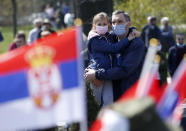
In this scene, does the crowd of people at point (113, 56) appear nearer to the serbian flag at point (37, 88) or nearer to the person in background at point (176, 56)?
the serbian flag at point (37, 88)

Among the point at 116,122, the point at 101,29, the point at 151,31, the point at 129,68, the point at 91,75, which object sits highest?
the point at 101,29

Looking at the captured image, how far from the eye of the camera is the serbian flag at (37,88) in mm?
4160

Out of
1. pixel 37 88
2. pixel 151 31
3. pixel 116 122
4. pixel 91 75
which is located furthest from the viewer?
pixel 151 31

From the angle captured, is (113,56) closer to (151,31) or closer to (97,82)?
(97,82)

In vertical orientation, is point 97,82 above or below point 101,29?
below

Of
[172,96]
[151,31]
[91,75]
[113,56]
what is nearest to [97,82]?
[91,75]

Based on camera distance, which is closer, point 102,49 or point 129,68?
point 129,68

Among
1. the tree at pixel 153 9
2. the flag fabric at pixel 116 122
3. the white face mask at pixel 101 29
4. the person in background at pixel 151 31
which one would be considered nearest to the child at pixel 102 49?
the white face mask at pixel 101 29

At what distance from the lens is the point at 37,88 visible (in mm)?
4176

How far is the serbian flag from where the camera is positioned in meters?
4.16

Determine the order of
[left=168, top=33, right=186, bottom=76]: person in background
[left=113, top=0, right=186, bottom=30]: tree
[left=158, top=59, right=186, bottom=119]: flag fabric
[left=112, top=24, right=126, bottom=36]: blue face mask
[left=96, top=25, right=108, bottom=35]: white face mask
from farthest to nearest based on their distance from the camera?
[left=113, top=0, right=186, bottom=30]: tree < [left=168, top=33, right=186, bottom=76]: person in background < [left=96, top=25, right=108, bottom=35]: white face mask < [left=112, top=24, right=126, bottom=36]: blue face mask < [left=158, top=59, right=186, bottom=119]: flag fabric

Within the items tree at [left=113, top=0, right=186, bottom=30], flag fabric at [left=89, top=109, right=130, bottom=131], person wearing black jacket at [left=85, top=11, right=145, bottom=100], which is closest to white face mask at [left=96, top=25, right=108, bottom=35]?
person wearing black jacket at [left=85, top=11, right=145, bottom=100]

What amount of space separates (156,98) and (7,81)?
1151mm

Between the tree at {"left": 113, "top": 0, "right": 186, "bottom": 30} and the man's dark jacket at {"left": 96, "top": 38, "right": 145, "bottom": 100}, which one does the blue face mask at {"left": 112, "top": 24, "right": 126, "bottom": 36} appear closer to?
the man's dark jacket at {"left": 96, "top": 38, "right": 145, "bottom": 100}
